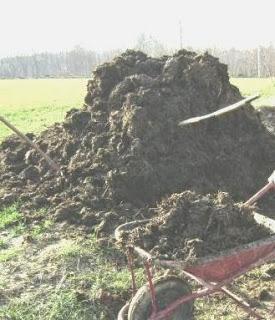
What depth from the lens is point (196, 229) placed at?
160 inches

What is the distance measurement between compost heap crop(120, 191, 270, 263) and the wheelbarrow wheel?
0.82 ft

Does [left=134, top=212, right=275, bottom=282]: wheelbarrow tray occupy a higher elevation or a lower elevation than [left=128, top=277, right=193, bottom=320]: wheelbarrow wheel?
higher

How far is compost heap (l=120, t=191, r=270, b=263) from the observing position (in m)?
3.91

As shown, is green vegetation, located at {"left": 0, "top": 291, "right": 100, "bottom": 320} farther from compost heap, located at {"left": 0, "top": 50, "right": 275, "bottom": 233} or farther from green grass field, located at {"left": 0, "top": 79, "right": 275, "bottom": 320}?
compost heap, located at {"left": 0, "top": 50, "right": 275, "bottom": 233}

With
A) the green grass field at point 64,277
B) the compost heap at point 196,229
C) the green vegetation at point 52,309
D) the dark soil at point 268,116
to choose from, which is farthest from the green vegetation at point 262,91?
the green vegetation at point 52,309

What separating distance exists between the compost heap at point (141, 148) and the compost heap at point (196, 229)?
165 cm

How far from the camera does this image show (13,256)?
549cm

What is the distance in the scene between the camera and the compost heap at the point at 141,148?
6211 mm

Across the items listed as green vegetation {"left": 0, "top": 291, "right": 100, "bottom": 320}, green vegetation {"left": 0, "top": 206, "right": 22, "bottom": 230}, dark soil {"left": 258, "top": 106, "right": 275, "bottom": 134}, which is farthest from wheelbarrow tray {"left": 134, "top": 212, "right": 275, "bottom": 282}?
dark soil {"left": 258, "top": 106, "right": 275, "bottom": 134}

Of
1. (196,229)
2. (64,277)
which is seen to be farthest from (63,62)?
(196,229)

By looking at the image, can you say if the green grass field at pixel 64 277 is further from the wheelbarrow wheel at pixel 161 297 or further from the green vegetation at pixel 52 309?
the wheelbarrow wheel at pixel 161 297

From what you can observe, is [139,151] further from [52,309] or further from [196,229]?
[196,229]

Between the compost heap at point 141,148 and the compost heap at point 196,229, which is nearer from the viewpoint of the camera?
the compost heap at point 196,229

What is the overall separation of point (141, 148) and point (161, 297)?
2.56 metres
